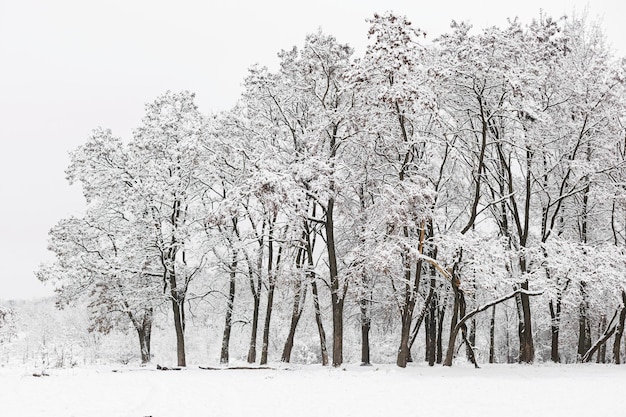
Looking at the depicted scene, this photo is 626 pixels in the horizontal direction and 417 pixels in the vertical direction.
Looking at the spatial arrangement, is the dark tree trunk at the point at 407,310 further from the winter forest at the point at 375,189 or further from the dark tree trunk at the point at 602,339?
the dark tree trunk at the point at 602,339

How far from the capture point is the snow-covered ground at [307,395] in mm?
10703

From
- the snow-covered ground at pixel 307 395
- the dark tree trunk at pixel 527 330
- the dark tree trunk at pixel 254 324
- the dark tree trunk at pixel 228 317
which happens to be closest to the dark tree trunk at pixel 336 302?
the snow-covered ground at pixel 307 395

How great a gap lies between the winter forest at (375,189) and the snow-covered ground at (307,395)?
4.23m

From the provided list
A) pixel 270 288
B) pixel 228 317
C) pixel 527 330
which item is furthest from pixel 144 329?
pixel 527 330

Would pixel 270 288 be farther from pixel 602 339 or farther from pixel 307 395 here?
pixel 602 339

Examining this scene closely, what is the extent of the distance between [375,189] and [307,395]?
11693mm

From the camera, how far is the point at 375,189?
75.0ft

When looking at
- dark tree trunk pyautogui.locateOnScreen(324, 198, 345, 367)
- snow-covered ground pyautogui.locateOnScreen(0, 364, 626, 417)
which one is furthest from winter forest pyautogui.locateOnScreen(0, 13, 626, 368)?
snow-covered ground pyautogui.locateOnScreen(0, 364, 626, 417)

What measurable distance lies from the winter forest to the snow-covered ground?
13.9 feet

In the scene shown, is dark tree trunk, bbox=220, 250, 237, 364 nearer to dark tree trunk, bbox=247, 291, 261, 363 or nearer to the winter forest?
the winter forest

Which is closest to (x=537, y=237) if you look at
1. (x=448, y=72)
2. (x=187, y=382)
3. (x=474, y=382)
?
(x=448, y=72)

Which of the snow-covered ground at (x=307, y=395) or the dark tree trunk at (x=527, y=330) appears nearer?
the snow-covered ground at (x=307, y=395)

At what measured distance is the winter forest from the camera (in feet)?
62.9

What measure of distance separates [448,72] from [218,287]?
15668 millimetres
